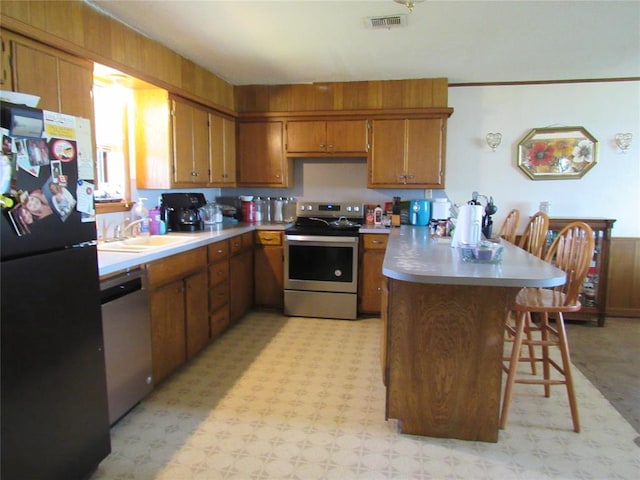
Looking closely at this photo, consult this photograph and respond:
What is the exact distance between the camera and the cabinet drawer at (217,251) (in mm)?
3285

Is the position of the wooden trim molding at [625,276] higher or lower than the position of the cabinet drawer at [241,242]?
lower

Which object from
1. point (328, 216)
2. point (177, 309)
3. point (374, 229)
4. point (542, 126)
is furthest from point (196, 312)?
point (542, 126)

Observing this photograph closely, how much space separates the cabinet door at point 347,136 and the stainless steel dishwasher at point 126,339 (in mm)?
2518

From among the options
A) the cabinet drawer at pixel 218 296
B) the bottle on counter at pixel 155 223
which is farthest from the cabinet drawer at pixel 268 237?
the bottle on counter at pixel 155 223

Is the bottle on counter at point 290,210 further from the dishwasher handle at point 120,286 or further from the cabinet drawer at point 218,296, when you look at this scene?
the dishwasher handle at point 120,286

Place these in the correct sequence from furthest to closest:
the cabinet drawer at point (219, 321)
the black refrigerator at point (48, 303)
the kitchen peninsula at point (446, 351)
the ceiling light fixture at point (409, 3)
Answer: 1. the cabinet drawer at point (219, 321)
2. the ceiling light fixture at point (409, 3)
3. the kitchen peninsula at point (446, 351)
4. the black refrigerator at point (48, 303)

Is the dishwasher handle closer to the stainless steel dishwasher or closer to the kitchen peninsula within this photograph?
the stainless steel dishwasher

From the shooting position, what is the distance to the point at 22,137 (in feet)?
4.75

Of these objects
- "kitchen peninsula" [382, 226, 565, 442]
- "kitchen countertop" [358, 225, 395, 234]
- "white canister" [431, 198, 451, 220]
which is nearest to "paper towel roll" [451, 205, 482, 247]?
"kitchen peninsula" [382, 226, 565, 442]

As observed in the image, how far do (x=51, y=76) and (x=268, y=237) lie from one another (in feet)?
7.74

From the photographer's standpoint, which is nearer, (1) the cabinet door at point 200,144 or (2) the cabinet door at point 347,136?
(1) the cabinet door at point 200,144

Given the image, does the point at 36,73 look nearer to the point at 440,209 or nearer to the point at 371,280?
the point at 371,280

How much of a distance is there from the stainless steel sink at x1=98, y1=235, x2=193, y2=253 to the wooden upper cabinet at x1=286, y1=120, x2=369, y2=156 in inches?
66.4

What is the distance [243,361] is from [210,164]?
1.87m
